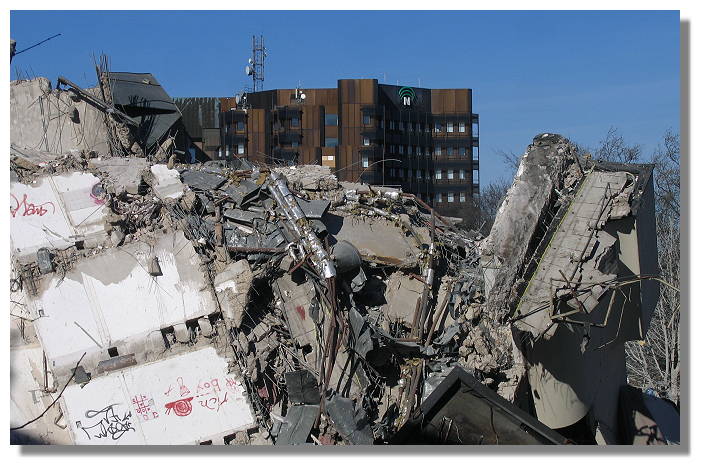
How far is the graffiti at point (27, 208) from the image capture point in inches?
332

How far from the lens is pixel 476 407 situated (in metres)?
7.27

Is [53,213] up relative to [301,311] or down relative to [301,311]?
up

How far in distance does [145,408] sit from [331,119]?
130 feet

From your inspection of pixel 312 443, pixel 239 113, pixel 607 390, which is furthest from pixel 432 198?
pixel 312 443

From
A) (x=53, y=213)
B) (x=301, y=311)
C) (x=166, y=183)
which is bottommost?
(x=301, y=311)

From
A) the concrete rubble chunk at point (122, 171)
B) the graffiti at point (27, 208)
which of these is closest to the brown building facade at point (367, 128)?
the concrete rubble chunk at point (122, 171)

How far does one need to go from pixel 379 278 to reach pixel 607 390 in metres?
4.12

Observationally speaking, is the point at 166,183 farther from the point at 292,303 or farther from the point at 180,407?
the point at 180,407

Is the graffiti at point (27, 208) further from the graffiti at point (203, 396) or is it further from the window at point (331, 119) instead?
the window at point (331, 119)

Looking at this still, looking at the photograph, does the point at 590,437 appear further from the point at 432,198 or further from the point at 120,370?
the point at 432,198

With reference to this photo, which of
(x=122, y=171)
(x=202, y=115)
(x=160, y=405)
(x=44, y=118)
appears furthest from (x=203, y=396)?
(x=202, y=115)

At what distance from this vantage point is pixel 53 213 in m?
8.54

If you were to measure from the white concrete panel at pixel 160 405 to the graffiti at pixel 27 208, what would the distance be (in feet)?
6.55

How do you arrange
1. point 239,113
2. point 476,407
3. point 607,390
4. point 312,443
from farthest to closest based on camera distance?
point 239,113 < point 607,390 < point 312,443 < point 476,407
